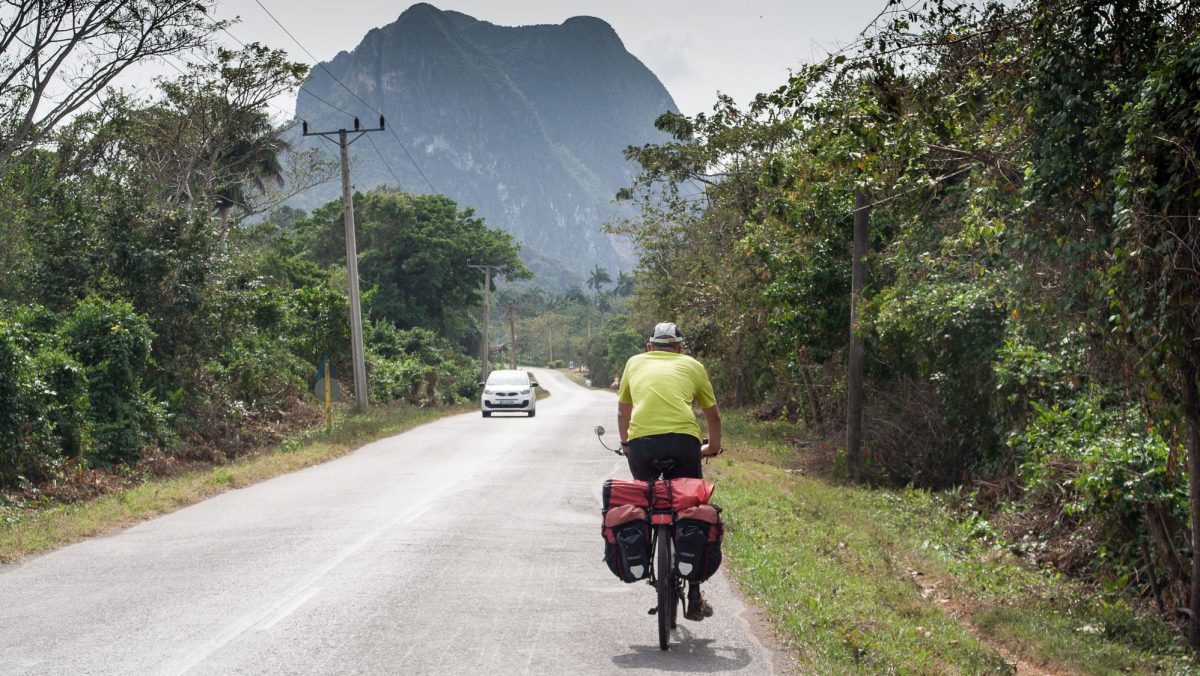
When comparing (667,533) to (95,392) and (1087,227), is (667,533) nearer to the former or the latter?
(1087,227)

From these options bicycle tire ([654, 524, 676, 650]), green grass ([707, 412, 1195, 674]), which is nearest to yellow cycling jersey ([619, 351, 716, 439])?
bicycle tire ([654, 524, 676, 650])

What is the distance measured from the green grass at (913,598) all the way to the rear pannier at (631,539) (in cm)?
118

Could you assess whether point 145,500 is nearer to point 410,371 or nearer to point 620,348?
point 410,371

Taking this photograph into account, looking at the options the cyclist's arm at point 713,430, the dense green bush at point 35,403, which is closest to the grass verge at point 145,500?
the dense green bush at point 35,403

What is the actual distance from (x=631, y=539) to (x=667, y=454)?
2.15 ft

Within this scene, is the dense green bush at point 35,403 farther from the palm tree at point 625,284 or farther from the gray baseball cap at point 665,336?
the palm tree at point 625,284

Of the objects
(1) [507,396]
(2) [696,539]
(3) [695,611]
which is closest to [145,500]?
(3) [695,611]

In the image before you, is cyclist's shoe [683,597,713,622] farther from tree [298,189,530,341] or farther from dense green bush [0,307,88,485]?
tree [298,189,530,341]

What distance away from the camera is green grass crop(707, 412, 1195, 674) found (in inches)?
286

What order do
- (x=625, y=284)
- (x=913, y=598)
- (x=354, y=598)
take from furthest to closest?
(x=625, y=284) → (x=913, y=598) → (x=354, y=598)

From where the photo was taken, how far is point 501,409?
37.9 metres

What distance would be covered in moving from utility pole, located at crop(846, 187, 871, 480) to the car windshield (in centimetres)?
1984

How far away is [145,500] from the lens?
14359mm

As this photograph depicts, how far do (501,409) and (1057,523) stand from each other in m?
27.6
